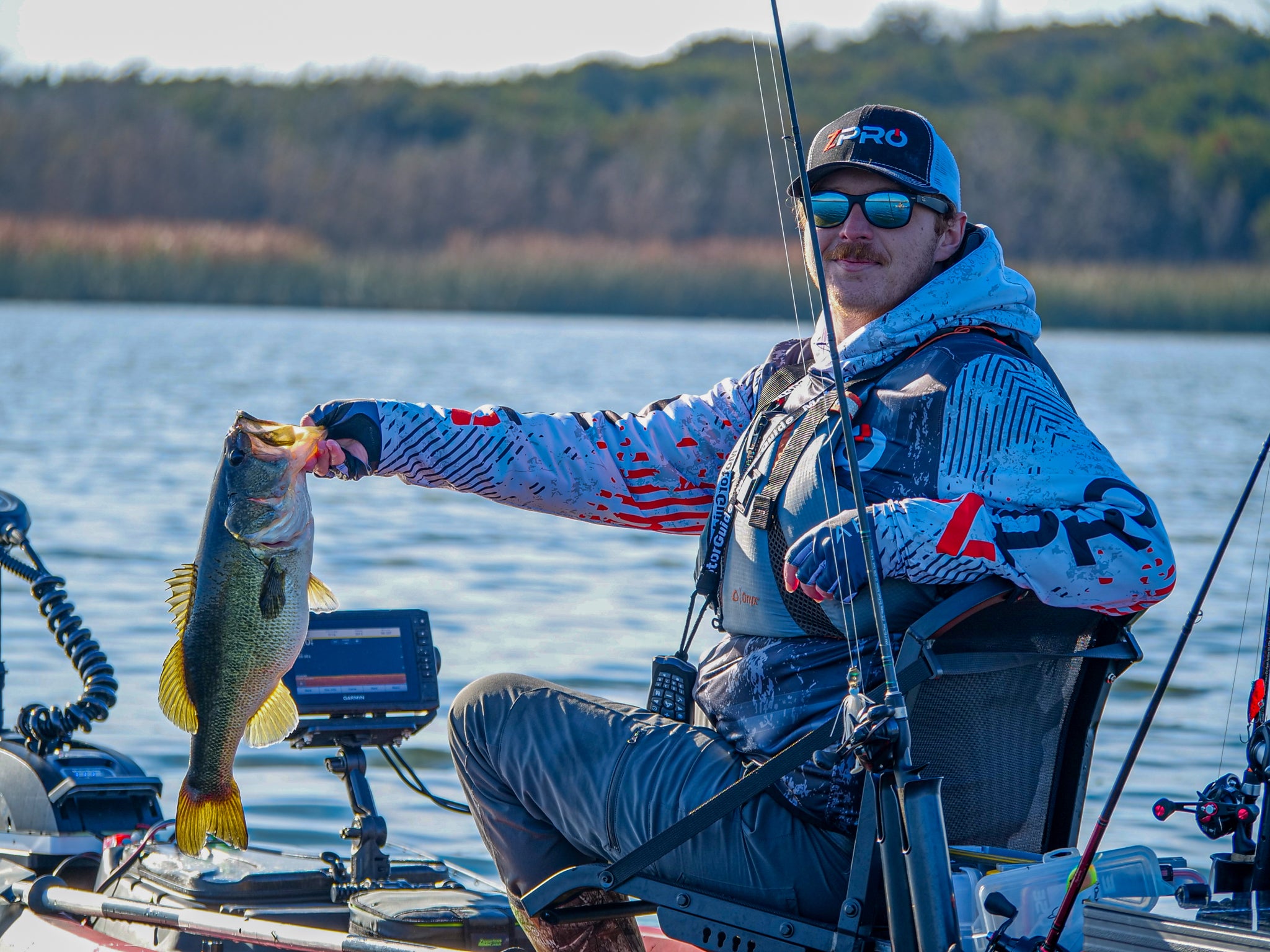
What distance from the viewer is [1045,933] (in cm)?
232

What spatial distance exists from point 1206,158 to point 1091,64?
48.6 feet

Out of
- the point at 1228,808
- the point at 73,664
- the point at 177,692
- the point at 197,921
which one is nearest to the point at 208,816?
the point at 177,692

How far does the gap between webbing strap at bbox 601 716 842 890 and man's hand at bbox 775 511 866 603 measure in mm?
205

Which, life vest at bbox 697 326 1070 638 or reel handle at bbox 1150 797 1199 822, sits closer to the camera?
life vest at bbox 697 326 1070 638

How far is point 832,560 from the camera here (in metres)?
2.36

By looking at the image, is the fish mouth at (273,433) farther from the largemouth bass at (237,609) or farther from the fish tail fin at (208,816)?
the fish tail fin at (208,816)

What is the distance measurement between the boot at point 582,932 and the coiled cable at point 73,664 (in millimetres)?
1519

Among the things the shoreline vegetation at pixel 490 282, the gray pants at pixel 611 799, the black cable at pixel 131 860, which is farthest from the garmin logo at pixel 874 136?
the shoreline vegetation at pixel 490 282

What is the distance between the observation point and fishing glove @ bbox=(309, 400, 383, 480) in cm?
293

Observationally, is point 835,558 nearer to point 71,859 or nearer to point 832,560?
point 832,560

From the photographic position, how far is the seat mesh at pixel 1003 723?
2516 mm

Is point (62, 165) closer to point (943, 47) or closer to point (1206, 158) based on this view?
point (1206, 158)

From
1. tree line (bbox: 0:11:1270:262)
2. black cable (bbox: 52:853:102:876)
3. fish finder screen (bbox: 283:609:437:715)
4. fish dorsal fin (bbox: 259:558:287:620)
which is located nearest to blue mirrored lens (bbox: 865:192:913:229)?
fish dorsal fin (bbox: 259:558:287:620)

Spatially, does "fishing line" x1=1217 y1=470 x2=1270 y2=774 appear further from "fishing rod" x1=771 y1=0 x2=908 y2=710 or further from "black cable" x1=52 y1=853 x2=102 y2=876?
"black cable" x1=52 y1=853 x2=102 y2=876
